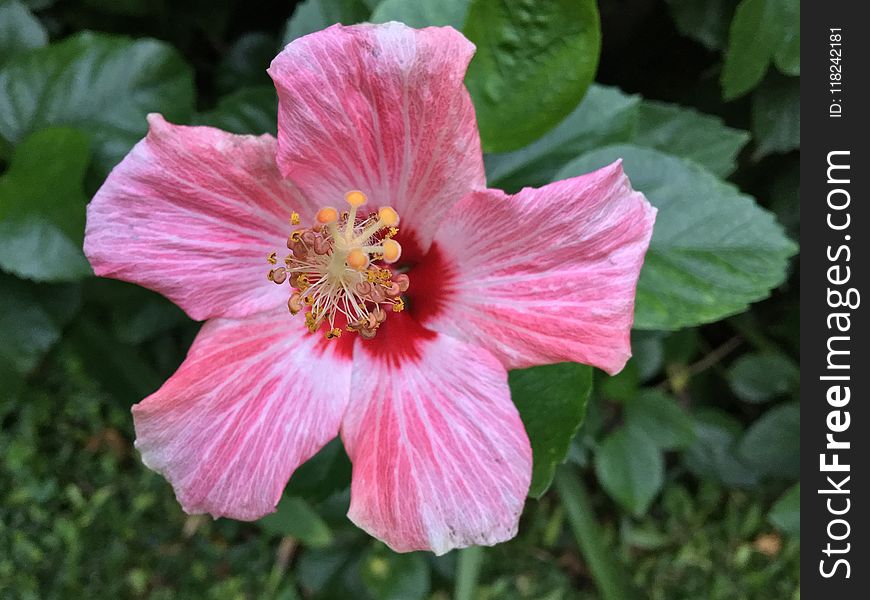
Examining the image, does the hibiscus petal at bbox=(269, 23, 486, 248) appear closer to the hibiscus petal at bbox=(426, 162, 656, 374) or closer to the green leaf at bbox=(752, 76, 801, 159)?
the hibiscus petal at bbox=(426, 162, 656, 374)

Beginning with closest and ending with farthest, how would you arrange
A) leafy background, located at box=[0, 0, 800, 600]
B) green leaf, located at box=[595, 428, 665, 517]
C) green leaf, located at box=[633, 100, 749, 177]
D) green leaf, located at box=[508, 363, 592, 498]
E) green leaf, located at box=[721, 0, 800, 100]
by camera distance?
green leaf, located at box=[508, 363, 592, 498] → leafy background, located at box=[0, 0, 800, 600] → green leaf, located at box=[721, 0, 800, 100] → green leaf, located at box=[633, 100, 749, 177] → green leaf, located at box=[595, 428, 665, 517]

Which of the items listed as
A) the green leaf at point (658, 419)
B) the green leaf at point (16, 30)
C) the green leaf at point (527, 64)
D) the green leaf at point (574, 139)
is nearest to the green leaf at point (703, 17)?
the green leaf at point (574, 139)

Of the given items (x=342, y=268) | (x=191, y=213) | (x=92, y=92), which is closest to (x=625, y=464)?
(x=342, y=268)

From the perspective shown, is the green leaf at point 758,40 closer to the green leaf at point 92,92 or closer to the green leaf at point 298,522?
the green leaf at point 92,92

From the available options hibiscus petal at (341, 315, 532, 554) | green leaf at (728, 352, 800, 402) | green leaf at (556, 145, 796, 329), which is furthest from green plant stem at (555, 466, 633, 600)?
hibiscus petal at (341, 315, 532, 554)

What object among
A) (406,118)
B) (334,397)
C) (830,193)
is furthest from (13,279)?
(830,193)

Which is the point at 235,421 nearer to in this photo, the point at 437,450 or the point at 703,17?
the point at 437,450
